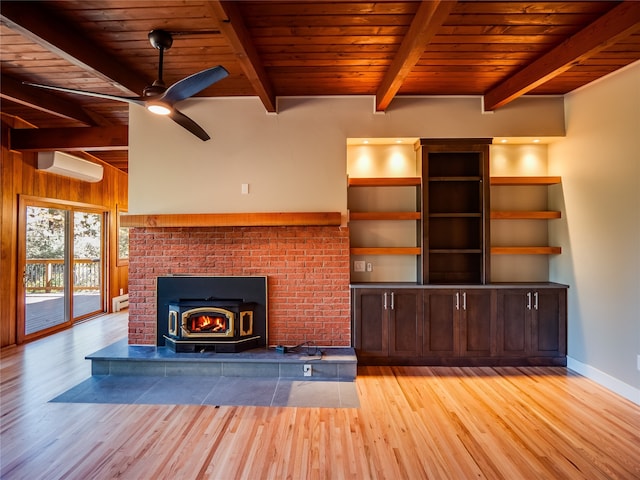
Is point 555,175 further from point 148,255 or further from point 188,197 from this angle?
point 148,255

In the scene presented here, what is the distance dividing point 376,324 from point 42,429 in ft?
9.66

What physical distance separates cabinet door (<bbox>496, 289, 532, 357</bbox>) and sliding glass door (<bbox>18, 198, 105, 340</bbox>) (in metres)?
6.10

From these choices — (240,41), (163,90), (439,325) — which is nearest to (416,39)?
(240,41)

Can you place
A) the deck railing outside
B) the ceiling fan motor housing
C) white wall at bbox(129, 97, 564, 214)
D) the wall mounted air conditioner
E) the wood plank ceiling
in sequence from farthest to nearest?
the deck railing outside, the wall mounted air conditioner, white wall at bbox(129, 97, 564, 214), the ceiling fan motor housing, the wood plank ceiling

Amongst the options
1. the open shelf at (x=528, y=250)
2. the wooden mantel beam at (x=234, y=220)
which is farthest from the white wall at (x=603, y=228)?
the wooden mantel beam at (x=234, y=220)

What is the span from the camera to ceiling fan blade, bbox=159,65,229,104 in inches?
80.9

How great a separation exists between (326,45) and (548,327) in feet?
12.0

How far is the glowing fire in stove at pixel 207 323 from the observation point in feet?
11.2

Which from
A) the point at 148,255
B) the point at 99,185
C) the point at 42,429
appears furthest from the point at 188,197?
the point at 99,185

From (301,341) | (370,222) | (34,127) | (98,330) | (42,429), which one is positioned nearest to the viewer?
(42,429)

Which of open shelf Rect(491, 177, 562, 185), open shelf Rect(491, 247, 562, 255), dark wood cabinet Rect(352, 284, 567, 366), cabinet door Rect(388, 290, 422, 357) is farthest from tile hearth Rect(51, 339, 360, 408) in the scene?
open shelf Rect(491, 177, 562, 185)

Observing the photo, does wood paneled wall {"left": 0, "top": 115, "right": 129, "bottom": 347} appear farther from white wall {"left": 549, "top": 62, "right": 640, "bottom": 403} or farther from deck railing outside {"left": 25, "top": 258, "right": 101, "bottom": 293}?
white wall {"left": 549, "top": 62, "right": 640, "bottom": 403}

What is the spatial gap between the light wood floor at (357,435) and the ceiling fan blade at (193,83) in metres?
2.45

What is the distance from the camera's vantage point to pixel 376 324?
11.4 feet
